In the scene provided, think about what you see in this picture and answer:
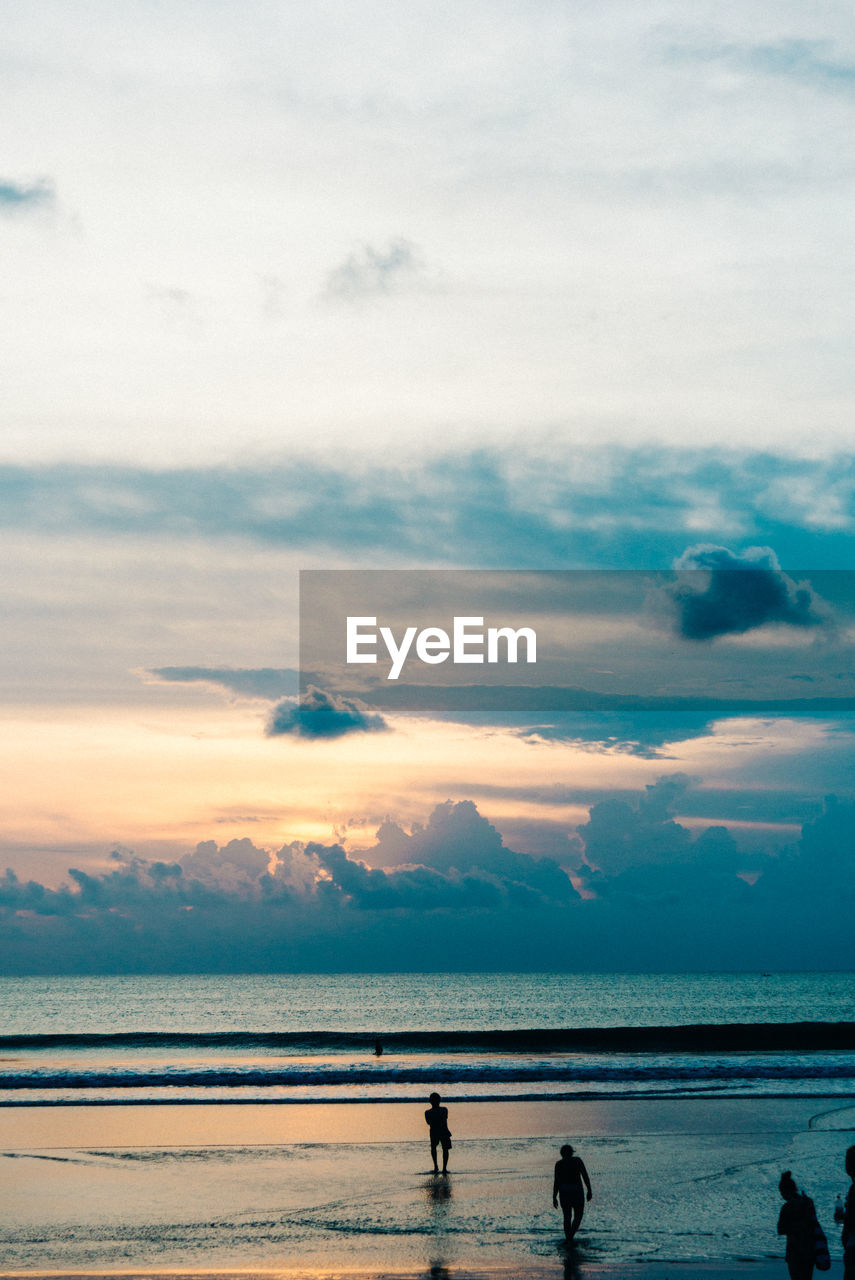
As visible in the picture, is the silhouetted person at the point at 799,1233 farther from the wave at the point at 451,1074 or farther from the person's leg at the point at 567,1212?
the wave at the point at 451,1074

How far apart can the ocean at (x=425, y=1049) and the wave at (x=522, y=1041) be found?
163 mm

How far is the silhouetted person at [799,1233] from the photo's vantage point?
12836 millimetres

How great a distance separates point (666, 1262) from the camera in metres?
15.5

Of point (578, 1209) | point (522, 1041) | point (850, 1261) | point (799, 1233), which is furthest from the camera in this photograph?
point (522, 1041)

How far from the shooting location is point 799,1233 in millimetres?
12883

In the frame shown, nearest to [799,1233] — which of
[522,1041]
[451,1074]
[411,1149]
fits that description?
[411,1149]

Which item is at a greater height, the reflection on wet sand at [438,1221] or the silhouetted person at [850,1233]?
the silhouetted person at [850,1233]

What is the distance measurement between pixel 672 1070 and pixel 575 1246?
2658cm

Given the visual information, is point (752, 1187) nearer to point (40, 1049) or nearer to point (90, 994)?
point (40, 1049)

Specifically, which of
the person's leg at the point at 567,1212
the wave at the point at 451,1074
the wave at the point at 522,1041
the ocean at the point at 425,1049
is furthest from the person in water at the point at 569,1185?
the wave at the point at 522,1041

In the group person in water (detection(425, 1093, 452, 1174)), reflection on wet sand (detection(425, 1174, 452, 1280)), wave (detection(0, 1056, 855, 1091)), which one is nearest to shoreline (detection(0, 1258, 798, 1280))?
reflection on wet sand (detection(425, 1174, 452, 1280))

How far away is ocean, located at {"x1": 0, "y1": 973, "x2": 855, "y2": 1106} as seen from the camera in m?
37.5

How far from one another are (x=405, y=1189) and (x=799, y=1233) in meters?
9.79

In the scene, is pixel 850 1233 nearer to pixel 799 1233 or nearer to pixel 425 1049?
pixel 799 1233
